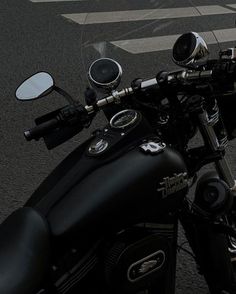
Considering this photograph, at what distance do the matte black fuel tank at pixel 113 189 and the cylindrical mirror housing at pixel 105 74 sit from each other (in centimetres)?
19

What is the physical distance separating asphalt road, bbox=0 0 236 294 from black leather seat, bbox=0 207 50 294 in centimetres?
66

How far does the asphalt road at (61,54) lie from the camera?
2.18 meters

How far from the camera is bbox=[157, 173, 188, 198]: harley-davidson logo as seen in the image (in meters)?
1.77

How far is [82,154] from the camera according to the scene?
1826 mm

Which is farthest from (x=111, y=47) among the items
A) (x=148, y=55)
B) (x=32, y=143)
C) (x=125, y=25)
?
(x=32, y=143)

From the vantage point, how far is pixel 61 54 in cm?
616

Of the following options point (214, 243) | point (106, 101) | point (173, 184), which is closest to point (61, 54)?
point (214, 243)

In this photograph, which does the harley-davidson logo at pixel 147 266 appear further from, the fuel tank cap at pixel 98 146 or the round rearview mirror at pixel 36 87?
the round rearview mirror at pixel 36 87

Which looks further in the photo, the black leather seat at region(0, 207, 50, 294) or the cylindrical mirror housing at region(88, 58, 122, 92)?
the cylindrical mirror housing at region(88, 58, 122, 92)

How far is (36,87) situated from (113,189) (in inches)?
16.6

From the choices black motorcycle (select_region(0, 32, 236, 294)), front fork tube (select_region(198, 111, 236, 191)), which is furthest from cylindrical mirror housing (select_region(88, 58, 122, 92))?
front fork tube (select_region(198, 111, 236, 191))

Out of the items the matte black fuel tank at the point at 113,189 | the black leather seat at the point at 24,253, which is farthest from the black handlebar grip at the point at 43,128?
the black leather seat at the point at 24,253

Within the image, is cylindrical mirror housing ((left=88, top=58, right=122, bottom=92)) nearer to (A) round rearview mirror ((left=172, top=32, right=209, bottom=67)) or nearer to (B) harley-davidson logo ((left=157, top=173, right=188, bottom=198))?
(A) round rearview mirror ((left=172, top=32, right=209, bottom=67))

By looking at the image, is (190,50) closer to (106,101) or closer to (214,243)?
(106,101)
